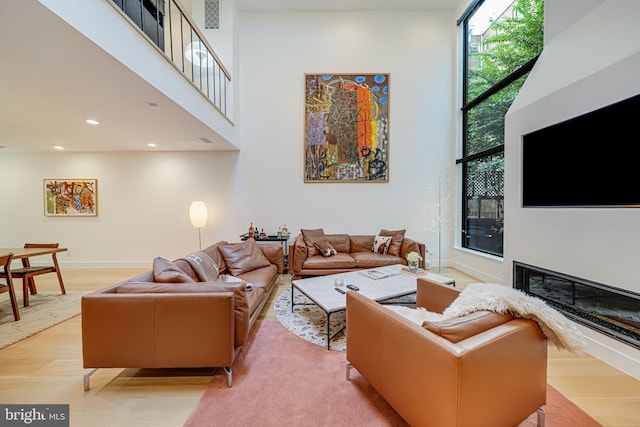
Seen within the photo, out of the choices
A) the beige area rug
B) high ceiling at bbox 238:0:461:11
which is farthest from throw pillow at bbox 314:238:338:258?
high ceiling at bbox 238:0:461:11

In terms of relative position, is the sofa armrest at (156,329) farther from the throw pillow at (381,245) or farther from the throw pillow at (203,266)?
the throw pillow at (381,245)

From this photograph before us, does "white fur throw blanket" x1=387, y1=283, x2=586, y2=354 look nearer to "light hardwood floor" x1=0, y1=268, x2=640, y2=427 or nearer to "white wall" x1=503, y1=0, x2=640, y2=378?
"light hardwood floor" x1=0, y1=268, x2=640, y2=427

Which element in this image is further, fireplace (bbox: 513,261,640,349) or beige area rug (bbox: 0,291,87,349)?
beige area rug (bbox: 0,291,87,349)

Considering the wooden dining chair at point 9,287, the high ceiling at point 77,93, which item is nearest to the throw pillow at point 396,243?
the high ceiling at point 77,93

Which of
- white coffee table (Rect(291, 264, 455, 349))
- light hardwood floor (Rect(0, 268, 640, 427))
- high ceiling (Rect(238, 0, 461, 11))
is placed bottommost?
light hardwood floor (Rect(0, 268, 640, 427))

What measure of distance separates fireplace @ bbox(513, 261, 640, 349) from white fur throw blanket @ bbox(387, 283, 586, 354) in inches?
55.1

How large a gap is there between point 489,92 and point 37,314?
24.1ft

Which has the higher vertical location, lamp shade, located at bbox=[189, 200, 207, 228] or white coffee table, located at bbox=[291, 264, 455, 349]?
lamp shade, located at bbox=[189, 200, 207, 228]

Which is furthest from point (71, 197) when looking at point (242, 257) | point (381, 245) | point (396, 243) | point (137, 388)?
point (396, 243)

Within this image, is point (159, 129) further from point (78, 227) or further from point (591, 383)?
point (591, 383)

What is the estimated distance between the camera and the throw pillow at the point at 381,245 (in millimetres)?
4629

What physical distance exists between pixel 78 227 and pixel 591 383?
8.08 m

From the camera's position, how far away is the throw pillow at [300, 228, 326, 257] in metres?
4.49

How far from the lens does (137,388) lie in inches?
72.4
